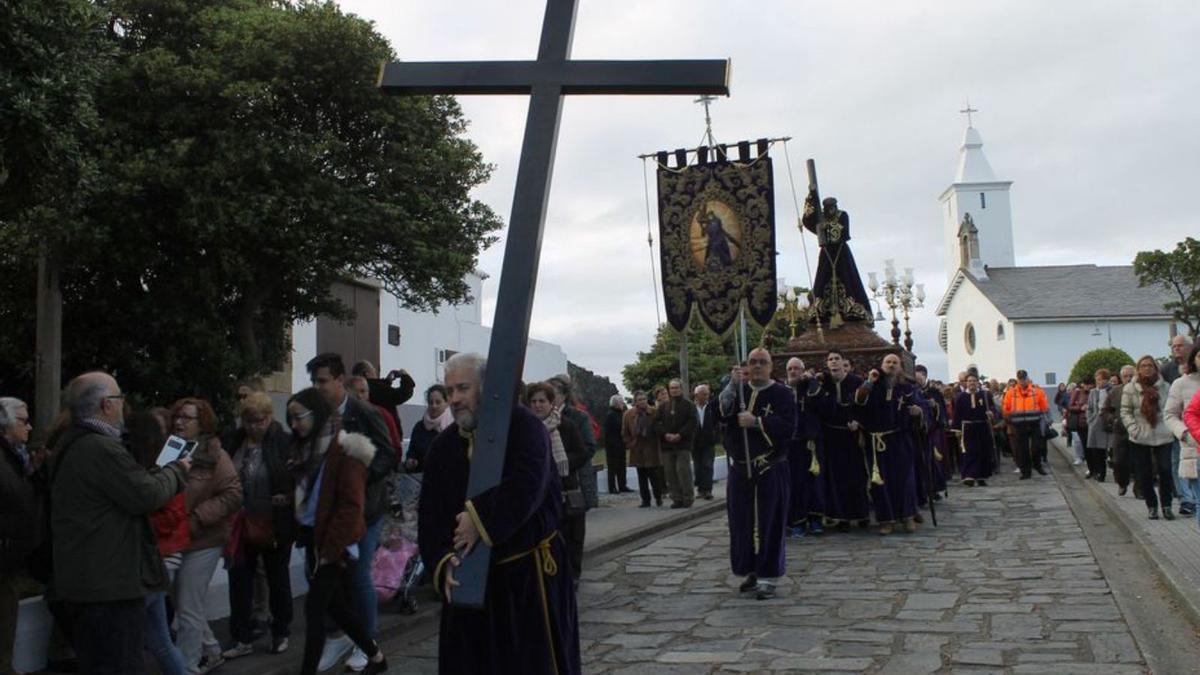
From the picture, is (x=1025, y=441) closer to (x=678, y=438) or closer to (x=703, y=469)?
(x=703, y=469)

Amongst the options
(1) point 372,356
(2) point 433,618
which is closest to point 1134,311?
(1) point 372,356

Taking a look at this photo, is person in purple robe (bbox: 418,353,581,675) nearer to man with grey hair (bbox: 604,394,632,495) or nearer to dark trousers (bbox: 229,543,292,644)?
dark trousers (bbox: 229,543,292,644)

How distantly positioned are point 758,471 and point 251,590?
3907 millimetres

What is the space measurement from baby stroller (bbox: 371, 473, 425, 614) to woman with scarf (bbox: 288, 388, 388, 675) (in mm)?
1751

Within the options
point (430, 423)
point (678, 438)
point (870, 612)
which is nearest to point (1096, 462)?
point (678, 438)

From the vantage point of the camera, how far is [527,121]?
4.18 meters

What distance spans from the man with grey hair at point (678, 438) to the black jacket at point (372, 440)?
9.00 metres

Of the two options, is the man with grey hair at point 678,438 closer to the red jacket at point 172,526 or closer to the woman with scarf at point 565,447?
the woman with scarf at point 565,447

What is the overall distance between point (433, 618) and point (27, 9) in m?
4.95

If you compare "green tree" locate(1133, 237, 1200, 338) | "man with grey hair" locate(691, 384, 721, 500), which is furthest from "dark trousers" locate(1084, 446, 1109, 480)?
"green tree" locate(1133, 237, 1200, 338)

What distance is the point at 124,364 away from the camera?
16.2 m

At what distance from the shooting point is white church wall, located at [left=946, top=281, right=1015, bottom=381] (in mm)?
68938

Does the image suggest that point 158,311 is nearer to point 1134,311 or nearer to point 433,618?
point 433,618

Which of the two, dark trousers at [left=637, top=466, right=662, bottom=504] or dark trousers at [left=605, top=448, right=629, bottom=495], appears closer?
dark trousers at [left=637, top=466, right=662, bottom=504]
